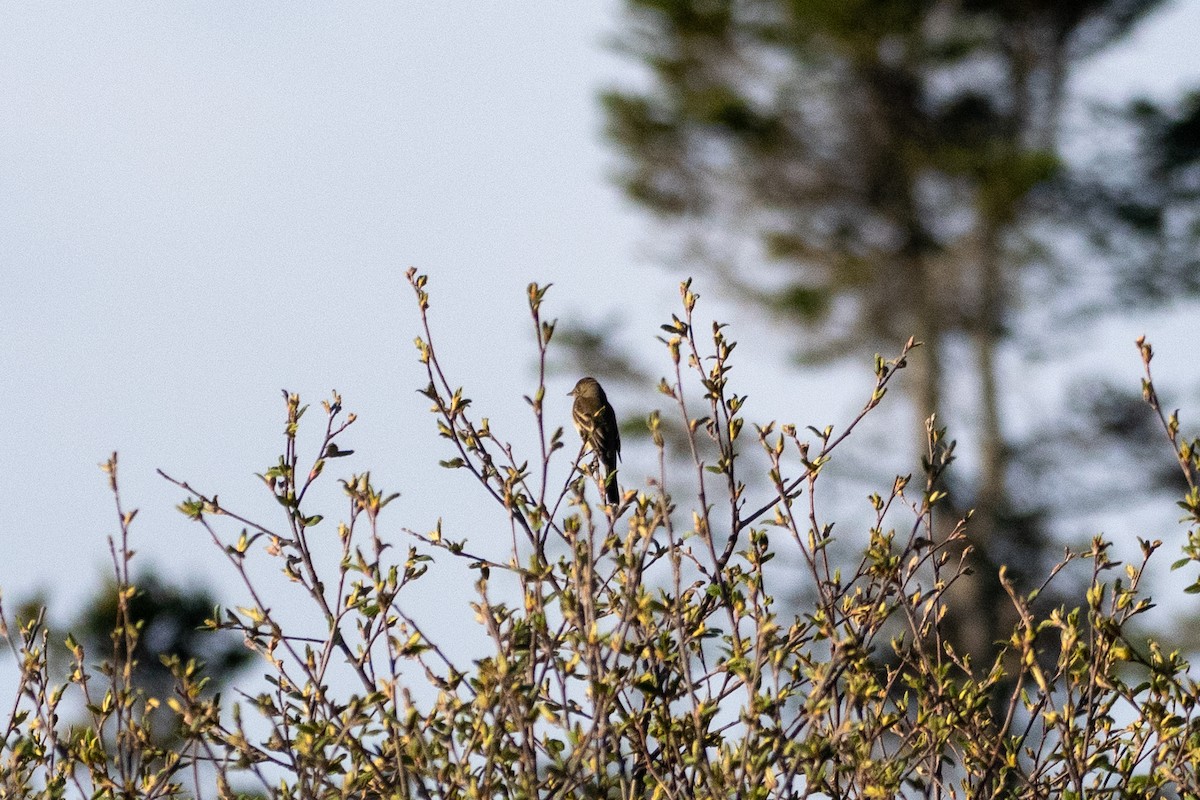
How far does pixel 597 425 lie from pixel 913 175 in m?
13.3

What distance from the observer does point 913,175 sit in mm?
17406

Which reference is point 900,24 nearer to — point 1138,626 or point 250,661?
point 1138,626

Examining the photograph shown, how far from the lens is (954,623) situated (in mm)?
16531

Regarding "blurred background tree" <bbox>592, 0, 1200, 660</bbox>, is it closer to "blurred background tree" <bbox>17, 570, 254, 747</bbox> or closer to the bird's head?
"blurred background tree" <bbox>17, 570, 254, 747</bbox>

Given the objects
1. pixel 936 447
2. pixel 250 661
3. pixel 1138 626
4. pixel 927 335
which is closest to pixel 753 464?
pixel 927 335

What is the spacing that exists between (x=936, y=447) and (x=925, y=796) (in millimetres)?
1057

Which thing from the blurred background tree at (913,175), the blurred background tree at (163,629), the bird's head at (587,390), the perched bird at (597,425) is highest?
the blurred background tree at (913,175)

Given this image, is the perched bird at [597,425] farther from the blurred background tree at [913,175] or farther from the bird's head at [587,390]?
the blurred background tree at [913,175]

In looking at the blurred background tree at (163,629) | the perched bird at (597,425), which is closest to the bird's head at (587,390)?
the perched bird at (597,425)

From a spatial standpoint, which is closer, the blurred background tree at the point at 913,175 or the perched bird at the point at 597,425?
the perched bird at the point at 597,425

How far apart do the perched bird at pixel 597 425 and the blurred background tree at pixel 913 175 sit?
36.8 ft

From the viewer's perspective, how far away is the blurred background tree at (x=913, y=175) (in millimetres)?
17266

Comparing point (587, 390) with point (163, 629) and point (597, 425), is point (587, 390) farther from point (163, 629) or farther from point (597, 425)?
point (163, 629)

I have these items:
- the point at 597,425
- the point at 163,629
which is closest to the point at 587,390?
the point at 597,425
